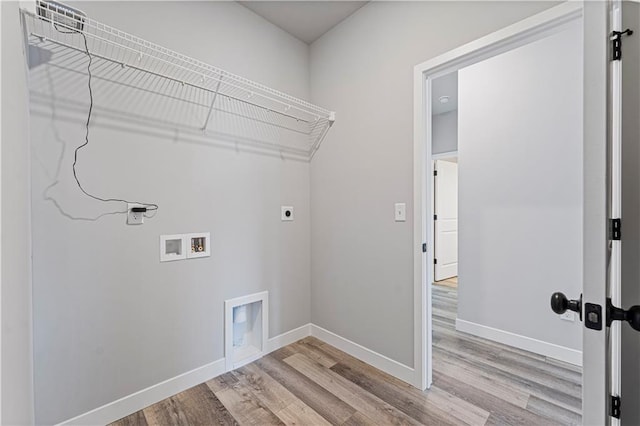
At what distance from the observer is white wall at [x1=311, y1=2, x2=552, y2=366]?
188cm

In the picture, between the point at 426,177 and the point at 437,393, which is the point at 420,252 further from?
the point at 437,393

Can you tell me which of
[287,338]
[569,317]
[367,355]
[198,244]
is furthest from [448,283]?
[198,244]

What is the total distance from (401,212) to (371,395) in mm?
1203

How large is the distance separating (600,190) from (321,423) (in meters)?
1.65

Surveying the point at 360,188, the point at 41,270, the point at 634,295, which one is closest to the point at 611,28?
the point at 634,295

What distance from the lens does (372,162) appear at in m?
2.19

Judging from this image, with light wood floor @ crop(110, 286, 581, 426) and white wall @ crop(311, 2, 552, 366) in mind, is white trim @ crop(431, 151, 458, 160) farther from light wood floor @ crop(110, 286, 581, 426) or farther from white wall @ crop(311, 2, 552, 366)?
light wood floor @ crop(110, 286, 581, 426)

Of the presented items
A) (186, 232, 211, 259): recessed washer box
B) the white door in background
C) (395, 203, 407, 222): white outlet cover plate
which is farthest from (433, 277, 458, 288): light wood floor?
(186, 232, 211, 259): recessed washer box

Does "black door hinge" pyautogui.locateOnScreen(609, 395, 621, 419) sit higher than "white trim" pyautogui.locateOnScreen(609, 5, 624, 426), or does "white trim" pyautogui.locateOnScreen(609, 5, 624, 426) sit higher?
"white trim" pyautogui.locateOnScreen(609, 5, 624, 426)

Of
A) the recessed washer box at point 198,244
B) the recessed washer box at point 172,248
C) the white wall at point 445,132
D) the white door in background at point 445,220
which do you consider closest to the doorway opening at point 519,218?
the recessed washer box at point 198,244

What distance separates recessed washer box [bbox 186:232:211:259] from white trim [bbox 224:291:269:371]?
0.41 meters

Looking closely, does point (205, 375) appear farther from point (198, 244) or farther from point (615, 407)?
point (615, 407)

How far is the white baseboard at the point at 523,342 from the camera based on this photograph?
2.21 meters

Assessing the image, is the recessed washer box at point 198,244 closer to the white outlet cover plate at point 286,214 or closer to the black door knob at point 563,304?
the white outlet cover plate at point 286,214
